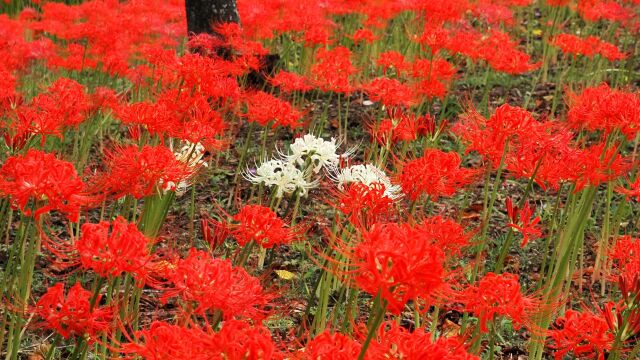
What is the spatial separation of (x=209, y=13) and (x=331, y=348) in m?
5.01

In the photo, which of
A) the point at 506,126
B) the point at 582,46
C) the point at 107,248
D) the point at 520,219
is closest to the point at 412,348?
the point at 107,248

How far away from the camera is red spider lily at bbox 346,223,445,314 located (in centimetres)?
151

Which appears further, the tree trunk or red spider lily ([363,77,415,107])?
the tree trunk

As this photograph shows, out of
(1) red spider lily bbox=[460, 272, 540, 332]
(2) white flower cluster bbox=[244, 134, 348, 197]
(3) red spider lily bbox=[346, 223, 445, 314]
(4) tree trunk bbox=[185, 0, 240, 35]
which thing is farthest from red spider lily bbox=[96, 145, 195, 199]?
(4) tree trunk bbox=[185, 0, 240, 35]

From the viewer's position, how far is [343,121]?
6344 mm

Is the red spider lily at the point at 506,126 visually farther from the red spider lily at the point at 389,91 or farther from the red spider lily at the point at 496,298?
the red spider lily at the point at 389,91

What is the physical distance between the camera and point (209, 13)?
6.32 meters

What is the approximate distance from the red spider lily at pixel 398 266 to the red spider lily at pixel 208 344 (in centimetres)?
24

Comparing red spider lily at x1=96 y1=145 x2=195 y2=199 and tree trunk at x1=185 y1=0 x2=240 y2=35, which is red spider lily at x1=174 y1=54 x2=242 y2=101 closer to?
red spider lily at x1=96 y1=145 x2=195 y2=199

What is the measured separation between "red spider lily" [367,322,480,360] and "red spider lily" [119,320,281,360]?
0.22 m

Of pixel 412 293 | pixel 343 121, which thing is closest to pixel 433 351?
pixel 412 293

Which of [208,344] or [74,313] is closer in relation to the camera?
[208,344]

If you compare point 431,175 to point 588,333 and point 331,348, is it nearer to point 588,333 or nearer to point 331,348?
point 588,333

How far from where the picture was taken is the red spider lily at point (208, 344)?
151 cm
